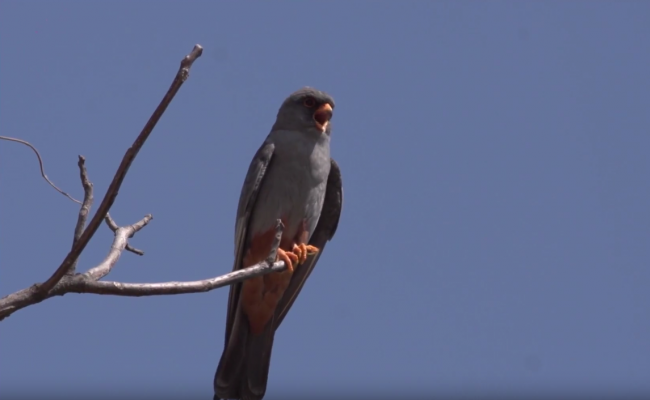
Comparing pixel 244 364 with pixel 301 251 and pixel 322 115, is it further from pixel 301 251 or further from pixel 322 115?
pixel 322 115

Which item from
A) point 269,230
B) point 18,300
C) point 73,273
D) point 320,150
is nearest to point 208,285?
point 73,273

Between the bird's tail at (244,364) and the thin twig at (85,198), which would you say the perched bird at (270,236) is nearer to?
the bird's tail at (244,364)

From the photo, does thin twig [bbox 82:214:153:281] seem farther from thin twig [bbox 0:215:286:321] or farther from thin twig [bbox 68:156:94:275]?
thin twig [bbox 68:156:94:275]

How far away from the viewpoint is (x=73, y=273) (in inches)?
121

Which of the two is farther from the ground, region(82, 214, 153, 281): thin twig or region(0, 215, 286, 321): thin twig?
region(82, 214, 153, 281): thin twig

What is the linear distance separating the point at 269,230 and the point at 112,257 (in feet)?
7.65

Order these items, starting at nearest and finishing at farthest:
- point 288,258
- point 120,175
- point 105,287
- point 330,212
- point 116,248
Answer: point 120,175
point 105,287
point 116,248
point 288,258
point 330,212

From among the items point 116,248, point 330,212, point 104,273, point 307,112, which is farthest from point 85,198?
point 330,212

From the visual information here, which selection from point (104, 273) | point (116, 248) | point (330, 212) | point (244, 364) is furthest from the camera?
point (330, 212)

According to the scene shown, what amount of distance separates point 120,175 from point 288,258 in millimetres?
2950

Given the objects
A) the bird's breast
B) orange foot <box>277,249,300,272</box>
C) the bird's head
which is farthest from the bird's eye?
orange foot <box>277,249,300,272</box>

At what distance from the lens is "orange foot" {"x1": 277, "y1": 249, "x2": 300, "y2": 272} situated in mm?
5473

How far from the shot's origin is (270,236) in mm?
5980

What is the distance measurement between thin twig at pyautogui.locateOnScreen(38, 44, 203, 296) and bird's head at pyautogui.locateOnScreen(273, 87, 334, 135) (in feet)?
11.7
